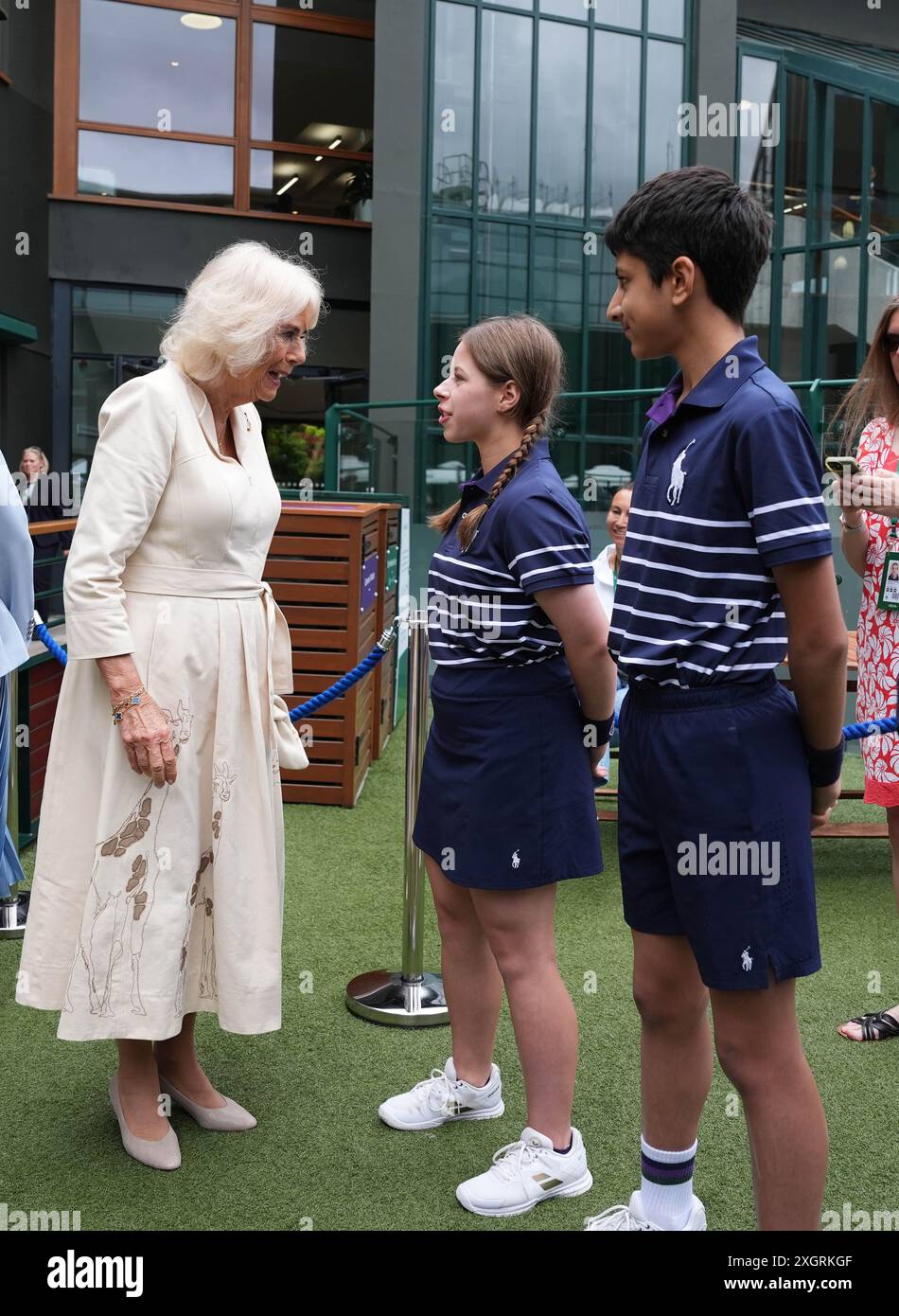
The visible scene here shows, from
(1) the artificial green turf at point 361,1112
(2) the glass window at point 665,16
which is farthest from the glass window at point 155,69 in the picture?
(1) the artificial green turf at point 361,1112

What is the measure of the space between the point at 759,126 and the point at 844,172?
157 centimetres

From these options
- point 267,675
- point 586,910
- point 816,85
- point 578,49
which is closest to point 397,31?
point 578,49

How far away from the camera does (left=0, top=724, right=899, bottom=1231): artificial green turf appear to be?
272 centimetres

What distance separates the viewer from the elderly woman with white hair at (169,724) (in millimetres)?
2689

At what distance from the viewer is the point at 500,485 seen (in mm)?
2688

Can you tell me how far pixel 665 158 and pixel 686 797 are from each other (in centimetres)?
1767

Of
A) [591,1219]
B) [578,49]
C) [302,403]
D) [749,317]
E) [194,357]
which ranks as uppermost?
[578,49]

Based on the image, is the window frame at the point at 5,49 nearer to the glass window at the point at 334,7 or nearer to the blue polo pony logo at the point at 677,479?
the glass window at the point at 334,7

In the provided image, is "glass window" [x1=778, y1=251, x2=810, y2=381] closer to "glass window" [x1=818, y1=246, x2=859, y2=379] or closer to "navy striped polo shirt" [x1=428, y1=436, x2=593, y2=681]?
"glass window" [x1=818, y1=246, x2=859, y2=379]

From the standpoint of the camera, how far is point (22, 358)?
661 inches

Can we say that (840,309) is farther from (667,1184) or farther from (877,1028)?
(667,1184)

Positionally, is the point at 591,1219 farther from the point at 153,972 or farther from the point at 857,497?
the point at 857,497

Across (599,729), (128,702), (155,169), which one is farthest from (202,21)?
A: (599,729)

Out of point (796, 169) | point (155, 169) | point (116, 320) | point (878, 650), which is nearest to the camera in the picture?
point (878, 650)
